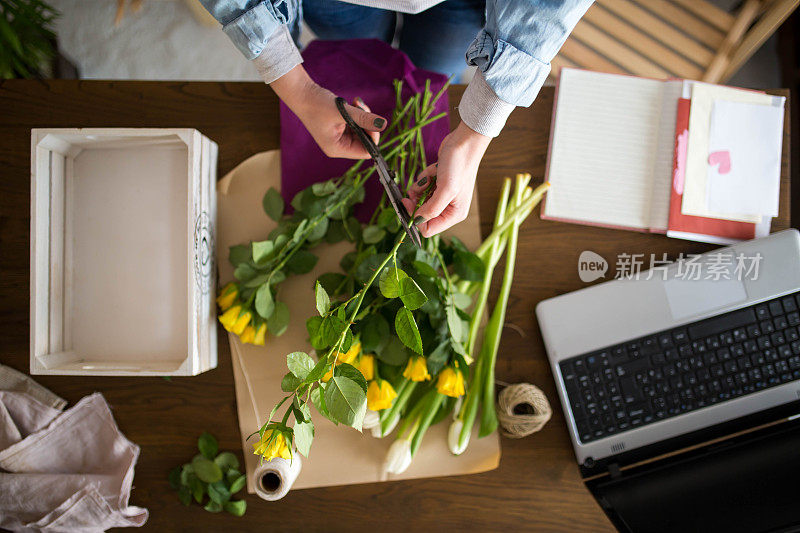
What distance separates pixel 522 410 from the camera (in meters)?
0.84

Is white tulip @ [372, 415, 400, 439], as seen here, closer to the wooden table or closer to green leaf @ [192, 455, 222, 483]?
the wooden table

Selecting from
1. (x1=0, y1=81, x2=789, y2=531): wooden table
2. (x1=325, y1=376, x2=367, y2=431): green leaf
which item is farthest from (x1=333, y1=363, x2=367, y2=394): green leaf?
(x1=0, y1=81, x2=789, y2=531): wooden table

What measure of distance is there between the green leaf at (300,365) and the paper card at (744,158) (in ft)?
2.49

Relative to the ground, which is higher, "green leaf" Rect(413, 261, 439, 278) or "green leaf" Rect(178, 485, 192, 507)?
"green leaf" Rect(413, 261, 439, 278)

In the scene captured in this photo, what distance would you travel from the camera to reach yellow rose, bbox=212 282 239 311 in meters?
0.81

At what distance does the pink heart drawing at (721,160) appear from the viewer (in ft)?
2.91

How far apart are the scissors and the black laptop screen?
51cm

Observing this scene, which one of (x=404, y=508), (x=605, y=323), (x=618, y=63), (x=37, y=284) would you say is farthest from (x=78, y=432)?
(x=618, y=63)

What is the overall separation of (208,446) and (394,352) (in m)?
0.38

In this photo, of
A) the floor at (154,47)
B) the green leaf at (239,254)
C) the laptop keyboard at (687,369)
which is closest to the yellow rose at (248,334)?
the green leaf at (239,254)

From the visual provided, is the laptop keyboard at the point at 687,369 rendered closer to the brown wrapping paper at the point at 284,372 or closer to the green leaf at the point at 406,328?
the brown wrapping paper at the point at 284,372

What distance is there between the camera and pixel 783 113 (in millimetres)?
896

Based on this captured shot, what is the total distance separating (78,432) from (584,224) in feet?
3.12

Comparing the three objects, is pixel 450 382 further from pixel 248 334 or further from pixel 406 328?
pixel 248 334
